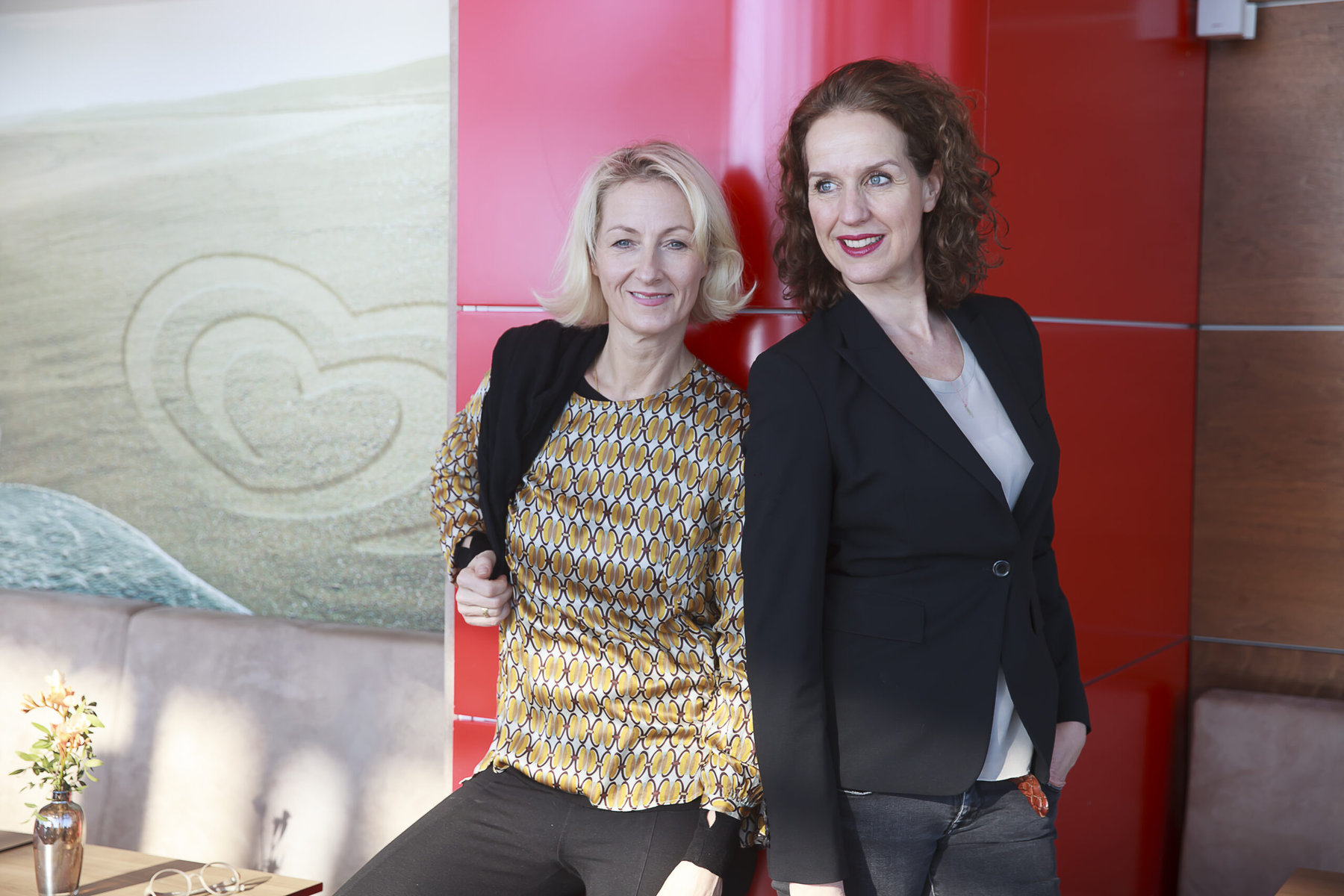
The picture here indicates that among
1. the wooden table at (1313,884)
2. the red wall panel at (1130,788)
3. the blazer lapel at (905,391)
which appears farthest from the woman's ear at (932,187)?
the wooden table at (1313,884)

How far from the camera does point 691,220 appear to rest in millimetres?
1938

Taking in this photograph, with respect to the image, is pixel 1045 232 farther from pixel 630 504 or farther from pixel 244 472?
pixel 244 472

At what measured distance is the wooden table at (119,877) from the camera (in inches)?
95.9

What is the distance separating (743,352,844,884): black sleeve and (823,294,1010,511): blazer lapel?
11 centimetres

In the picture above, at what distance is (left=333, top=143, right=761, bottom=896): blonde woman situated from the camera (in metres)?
1.88

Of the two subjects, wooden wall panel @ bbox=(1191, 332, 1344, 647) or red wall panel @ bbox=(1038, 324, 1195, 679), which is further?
→ wooden wall panel @ bbox=(1191, 332, 1344, 647)

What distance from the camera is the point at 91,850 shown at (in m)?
2.71

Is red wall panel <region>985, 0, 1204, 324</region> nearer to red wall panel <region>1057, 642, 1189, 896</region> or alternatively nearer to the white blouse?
the white blouse

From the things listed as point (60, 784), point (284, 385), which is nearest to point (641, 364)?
point (60, 784)

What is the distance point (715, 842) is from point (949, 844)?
399mm

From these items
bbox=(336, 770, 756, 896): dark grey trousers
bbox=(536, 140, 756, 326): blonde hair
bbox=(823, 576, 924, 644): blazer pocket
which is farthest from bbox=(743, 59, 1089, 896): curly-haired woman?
bbox=(336, 770, 756, 896): dark grey trousers

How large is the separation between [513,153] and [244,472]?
2.62 metres

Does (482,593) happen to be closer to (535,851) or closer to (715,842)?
(535,851)

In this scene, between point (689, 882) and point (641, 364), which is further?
point (641, 364)
